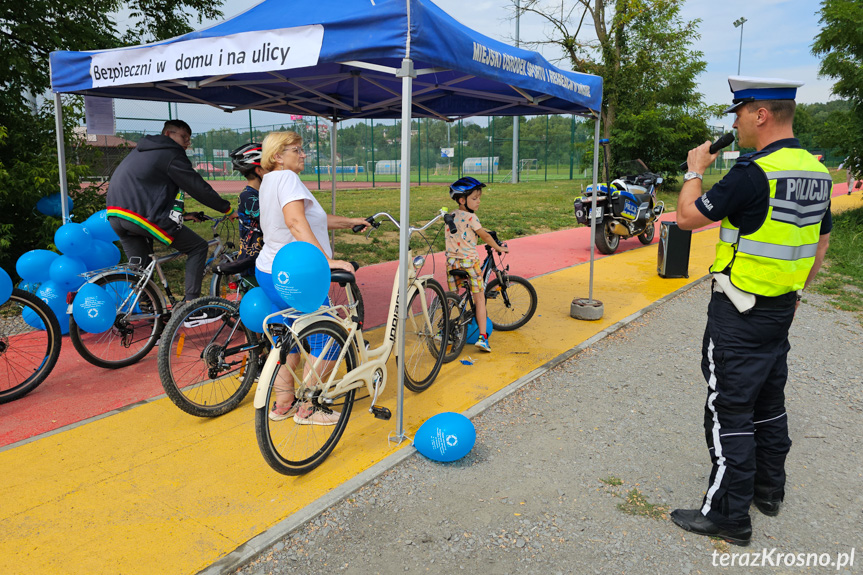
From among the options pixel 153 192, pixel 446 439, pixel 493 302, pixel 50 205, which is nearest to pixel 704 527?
pixel 446 439

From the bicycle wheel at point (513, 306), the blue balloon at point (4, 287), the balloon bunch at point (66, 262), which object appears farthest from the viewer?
the bicycle wheel at point (513, 306)

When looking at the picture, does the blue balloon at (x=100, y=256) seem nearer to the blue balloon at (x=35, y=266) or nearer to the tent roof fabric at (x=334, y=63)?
the blue balloon at (x=35, y=266)

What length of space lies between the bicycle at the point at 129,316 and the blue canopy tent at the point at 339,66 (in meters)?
1.50

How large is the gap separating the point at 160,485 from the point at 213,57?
2.71m

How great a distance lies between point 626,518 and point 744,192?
5.61ft

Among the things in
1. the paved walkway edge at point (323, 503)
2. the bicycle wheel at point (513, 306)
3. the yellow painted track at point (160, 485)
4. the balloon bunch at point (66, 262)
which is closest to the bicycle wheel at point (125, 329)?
the balloon bunch at point (66, 262)

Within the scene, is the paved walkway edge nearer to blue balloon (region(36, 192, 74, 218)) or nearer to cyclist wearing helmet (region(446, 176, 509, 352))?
cyclist wearing helmet (region(446, 176, 509, 352))

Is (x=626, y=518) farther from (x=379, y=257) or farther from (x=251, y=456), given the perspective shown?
(x=379, y=257)

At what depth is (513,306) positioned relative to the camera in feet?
19.7

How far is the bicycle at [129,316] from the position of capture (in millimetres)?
4684

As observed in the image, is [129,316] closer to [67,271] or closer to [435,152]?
[67,271]

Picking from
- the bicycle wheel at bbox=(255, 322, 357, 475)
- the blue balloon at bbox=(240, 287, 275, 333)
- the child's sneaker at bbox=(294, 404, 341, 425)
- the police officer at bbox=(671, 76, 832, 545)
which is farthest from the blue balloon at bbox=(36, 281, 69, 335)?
the police officer at bbox=(671, 76, 832, 545)

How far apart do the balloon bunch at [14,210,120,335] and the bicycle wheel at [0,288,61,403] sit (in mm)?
310

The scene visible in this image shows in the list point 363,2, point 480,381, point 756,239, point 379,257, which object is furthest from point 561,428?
point 379,257
